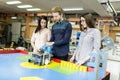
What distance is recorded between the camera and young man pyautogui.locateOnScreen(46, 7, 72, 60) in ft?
7.66

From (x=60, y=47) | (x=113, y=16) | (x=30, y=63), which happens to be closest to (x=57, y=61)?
(x=60, y=47)

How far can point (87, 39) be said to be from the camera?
217cm

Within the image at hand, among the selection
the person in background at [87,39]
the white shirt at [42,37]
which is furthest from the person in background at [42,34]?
the person in background at [87,39]

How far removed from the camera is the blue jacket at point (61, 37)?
2344 mm

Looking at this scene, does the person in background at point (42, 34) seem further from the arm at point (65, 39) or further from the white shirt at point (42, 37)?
the arm at point (65, 39)

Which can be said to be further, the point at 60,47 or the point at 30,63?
the point at 60,47

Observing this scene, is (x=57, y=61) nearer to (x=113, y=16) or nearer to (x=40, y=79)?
(x=40, y=79)

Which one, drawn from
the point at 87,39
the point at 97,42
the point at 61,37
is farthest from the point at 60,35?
the point at 97,42

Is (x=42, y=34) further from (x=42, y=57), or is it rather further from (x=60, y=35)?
(x=42, y=57)

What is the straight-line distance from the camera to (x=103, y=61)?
1.68m

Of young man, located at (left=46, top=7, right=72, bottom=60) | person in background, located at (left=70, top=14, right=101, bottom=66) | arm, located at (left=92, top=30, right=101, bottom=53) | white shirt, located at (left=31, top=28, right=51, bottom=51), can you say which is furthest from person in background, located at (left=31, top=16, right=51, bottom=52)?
arm, located at (left=92, top=30, right=101, bottom=53)

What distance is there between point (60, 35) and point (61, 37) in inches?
1.3

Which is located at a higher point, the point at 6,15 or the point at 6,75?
the point at 6,15

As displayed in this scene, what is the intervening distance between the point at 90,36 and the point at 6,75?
1.12 meters
